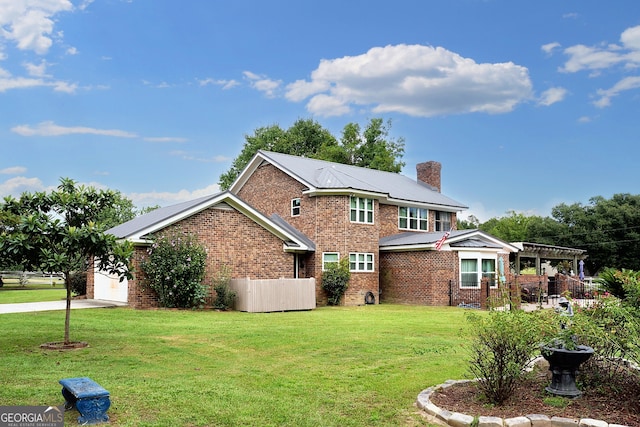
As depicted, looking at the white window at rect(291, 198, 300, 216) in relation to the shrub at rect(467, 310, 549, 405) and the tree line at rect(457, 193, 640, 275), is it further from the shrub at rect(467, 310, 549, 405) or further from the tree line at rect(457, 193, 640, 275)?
the tree line at rect(457, 193, 640, 275)

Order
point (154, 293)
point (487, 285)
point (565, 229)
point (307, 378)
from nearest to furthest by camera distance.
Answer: point (307, 378) → point (154, 293) → point (487, 285) → point (565, 229)

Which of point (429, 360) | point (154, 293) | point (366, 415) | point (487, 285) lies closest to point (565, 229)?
point (487, 285)

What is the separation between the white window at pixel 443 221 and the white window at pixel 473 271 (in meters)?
6.65

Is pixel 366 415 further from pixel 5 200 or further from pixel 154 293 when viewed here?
pixel 154 293

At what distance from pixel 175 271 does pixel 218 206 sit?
11.8 feet

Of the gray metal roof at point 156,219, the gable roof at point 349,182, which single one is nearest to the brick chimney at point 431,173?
the gable roof at point 349,182

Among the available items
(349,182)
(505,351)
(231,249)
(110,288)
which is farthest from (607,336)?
(110,288)

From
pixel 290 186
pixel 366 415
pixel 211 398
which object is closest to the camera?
pixel 366 415

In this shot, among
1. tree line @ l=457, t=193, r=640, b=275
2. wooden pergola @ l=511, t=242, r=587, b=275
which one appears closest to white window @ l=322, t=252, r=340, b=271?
wooden pergola @ l=511, t=242, r=587, b=275

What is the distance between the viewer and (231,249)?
23609mm

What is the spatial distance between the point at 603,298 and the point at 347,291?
18933 mm

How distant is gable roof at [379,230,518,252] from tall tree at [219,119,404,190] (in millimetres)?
22935

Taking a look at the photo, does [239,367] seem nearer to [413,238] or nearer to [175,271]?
[175,271]

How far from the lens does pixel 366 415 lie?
6.99 metres
